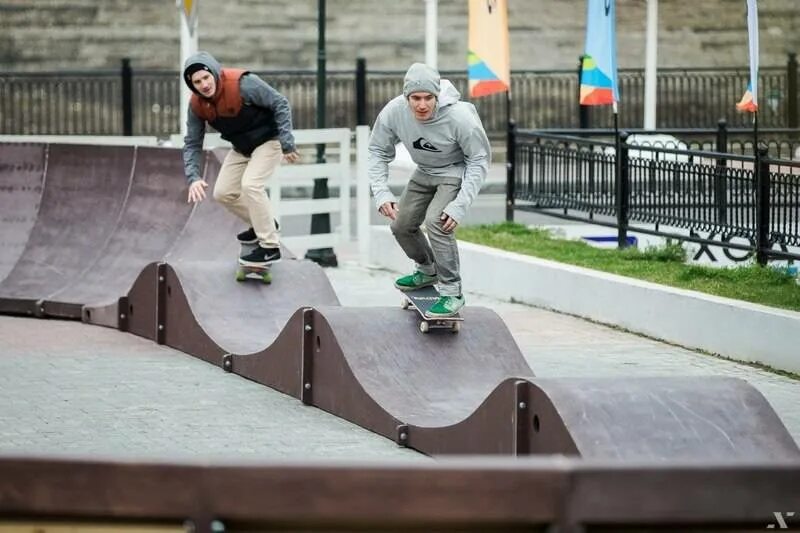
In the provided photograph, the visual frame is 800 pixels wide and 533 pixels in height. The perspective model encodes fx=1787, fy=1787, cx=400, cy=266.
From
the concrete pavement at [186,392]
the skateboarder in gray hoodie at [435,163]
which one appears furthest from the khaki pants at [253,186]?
the skateboarder in gray hoodie at [435,163]

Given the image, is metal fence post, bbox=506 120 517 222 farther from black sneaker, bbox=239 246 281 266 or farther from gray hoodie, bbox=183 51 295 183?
black sneaker, bbox=239 246 281 266

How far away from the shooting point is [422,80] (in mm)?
10898

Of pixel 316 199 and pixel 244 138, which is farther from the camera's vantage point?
pixel 316 199

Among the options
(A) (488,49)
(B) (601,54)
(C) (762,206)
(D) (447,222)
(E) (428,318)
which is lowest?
(E) (428,318)

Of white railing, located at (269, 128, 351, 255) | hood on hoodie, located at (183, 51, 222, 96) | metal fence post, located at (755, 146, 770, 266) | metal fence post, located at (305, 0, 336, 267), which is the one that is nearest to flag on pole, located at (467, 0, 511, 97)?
metal fence post, located at (305, 0, 336, 267)

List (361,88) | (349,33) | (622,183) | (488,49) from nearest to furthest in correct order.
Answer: (622,183) → (488,49) → (361,88) → (349,33)

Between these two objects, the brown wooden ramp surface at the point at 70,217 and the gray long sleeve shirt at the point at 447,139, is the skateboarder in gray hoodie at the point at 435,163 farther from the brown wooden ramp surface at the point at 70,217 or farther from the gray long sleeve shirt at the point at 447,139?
the brown wooden ramp surface at the point at 70,217

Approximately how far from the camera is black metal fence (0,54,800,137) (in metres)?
28.6

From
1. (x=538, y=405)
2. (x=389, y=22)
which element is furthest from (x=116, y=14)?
(x=538, y=405)

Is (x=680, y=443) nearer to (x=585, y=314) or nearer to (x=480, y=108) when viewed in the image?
(x=585, y=314)

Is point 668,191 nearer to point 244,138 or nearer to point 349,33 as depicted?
point 244,138

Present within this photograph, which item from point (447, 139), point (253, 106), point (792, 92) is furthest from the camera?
point (792, 92)

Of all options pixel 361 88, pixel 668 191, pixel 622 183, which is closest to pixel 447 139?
pixel 668 191

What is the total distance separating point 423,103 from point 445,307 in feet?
4.15
